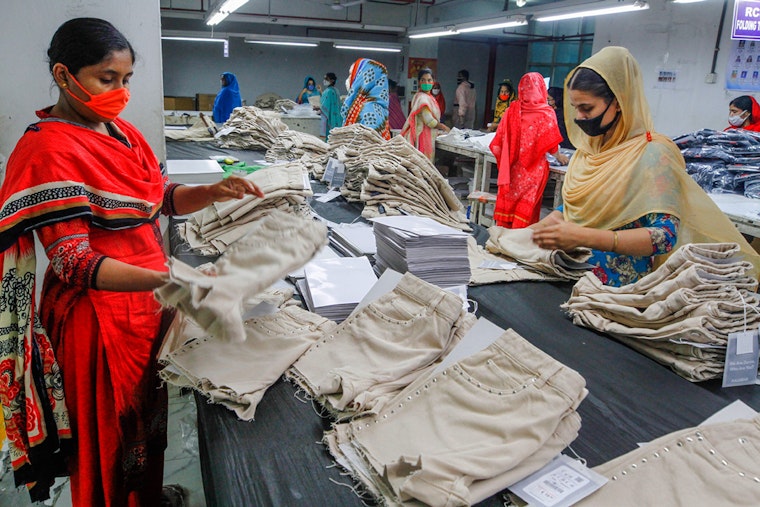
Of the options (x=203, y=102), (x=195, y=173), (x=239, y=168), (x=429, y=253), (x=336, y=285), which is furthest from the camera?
(x=203, y=102)

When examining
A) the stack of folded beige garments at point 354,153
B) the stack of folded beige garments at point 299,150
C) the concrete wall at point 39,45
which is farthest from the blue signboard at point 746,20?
the concrete wall at point 39,45

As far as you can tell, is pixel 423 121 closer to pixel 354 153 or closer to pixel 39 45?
pixel 354 153

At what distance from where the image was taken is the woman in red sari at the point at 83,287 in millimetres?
1348

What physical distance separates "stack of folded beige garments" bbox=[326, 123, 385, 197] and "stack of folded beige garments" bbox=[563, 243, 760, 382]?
1948mm

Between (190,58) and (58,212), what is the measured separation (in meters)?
14.5

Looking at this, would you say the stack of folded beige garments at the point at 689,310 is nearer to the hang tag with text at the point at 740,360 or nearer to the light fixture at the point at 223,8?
the hang tag with text at the point at 740,360

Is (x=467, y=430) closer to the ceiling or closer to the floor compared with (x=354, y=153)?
closer to the floor

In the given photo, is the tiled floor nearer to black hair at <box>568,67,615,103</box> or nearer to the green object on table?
the green object on table

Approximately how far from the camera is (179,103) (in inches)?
498

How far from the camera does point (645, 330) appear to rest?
157 cm

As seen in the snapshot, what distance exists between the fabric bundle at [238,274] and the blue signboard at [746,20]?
576cm

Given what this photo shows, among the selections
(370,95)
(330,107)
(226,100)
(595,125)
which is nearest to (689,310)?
(595,125)

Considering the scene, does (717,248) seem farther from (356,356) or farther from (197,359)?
(197,359)

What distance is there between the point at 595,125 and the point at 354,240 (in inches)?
44.1
